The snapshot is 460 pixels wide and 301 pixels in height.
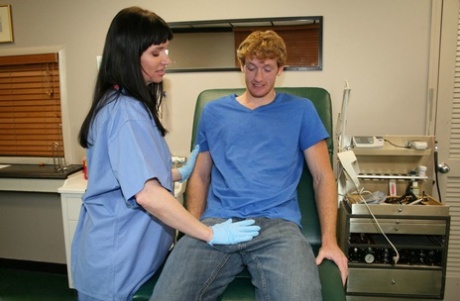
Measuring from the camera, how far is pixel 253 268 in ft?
3.95

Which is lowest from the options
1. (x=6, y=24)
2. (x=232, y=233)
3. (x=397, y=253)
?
(x=397, y=253)

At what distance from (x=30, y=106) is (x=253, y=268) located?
6.87 feet

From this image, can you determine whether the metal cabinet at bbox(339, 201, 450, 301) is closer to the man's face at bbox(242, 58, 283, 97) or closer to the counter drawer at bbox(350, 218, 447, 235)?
the counter drawer at bbox(350, 218, 447, 235)

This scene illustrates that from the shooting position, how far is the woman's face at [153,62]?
1.12 m

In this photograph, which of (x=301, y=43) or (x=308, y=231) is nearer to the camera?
(x=308, y=231)

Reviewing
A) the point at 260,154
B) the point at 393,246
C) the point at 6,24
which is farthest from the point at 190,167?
the point at 6,24

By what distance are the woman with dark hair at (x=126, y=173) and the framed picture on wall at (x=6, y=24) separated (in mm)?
1701

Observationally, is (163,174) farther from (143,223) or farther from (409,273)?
(409,273)

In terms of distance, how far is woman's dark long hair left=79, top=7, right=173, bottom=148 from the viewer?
1.08 m

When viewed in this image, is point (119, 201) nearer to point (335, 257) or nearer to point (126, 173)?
point (126, 173)

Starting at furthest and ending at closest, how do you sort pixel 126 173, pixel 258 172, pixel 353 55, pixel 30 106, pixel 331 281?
pixel 30 106 → pixel 353 55 → pixel 258 172 → pixel 331 281 → pixel 126 173

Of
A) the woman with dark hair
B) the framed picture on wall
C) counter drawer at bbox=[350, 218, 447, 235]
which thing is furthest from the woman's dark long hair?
the framed picture on wall

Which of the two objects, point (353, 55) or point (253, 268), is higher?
point (353, 55)

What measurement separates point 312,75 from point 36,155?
1975 mm
